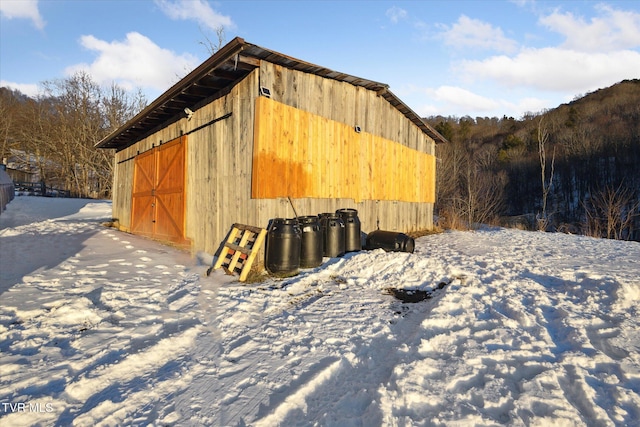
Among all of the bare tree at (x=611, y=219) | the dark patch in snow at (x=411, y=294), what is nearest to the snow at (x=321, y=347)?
the dark patch in snow at (x=411, y=294)

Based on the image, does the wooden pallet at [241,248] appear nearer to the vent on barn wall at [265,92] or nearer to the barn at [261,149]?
the barn at [261,149]

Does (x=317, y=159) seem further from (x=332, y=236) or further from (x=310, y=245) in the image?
(x=310, y=245)

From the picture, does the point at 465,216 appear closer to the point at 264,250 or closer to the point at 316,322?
the point at 264,250

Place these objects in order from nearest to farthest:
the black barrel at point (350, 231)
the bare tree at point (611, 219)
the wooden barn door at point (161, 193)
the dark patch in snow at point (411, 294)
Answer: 1. the dark patch in snow at point (411, 294)
2. the black barrel at point (350, 231)
3. the wooden barn door at point (161, 193)
4. the bare tree at point (611, 219)

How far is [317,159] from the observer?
24.2ft

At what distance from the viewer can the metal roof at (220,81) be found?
586cm

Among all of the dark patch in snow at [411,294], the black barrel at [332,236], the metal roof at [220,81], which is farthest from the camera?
the black barrel at [332,236]

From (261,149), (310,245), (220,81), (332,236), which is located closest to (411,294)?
(310,245)

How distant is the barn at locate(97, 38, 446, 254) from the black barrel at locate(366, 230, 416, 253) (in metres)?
1.15

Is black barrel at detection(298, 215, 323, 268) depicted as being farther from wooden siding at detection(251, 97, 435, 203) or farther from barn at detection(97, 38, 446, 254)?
wooden siding at detection(251, 97, 435, 203)

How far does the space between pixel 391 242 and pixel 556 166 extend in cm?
4168

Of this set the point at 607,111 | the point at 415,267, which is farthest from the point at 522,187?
the point at 415,267

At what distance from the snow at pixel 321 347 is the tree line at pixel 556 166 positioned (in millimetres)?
17700

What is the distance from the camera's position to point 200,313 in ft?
13.3
